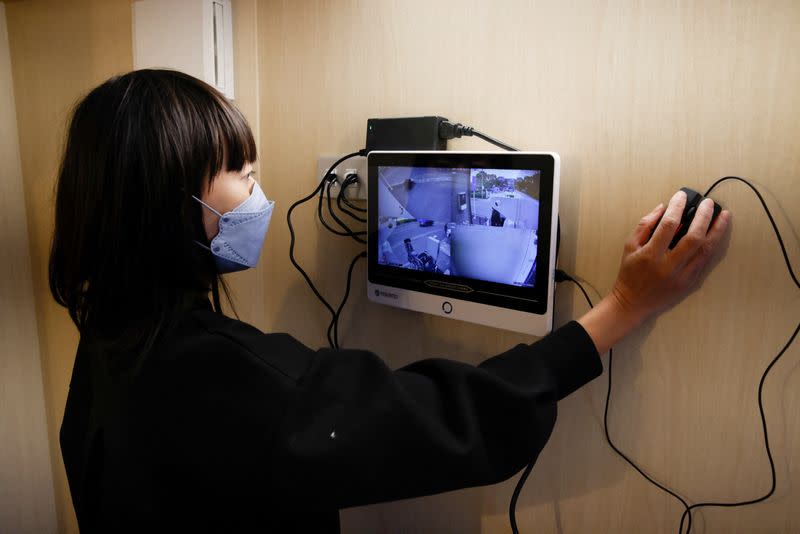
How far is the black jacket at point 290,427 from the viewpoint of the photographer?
2.44ft

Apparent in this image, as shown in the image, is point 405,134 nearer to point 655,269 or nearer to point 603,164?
point 603,164

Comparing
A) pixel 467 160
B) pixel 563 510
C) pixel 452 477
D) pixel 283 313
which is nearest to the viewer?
pixel 452 477

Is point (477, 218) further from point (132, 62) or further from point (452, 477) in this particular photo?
point (132, 62)

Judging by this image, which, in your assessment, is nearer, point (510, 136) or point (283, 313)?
point (510, 136)

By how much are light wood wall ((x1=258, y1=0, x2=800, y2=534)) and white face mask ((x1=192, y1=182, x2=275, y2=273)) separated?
336 millimetres

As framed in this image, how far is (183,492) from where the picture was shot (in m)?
0.81

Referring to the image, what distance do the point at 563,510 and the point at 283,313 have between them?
0.81 meters

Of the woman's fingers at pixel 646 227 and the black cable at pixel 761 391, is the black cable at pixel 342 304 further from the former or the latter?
the black cable at pixel 761 391

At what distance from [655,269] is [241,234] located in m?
0.68

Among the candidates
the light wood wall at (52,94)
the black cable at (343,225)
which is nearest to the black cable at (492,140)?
the black cable at (343,225)

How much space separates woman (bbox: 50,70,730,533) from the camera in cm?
75

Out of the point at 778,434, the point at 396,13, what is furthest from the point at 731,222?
the point at 396,13

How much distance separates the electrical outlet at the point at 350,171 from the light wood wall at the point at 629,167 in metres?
0.03

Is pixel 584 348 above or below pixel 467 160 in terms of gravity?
below
